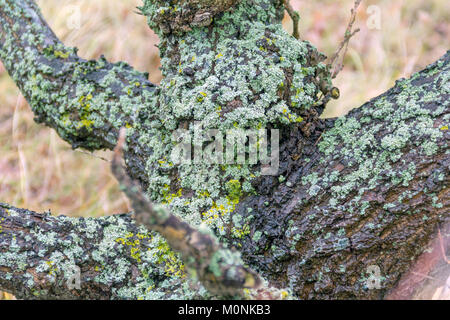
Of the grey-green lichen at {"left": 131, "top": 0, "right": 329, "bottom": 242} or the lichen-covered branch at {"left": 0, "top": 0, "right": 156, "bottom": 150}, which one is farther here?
the lichen-covered branch at {"left": 0, "top": 0, "right": 156, "bottom": 150}

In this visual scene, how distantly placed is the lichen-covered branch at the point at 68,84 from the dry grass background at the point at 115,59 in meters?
1.25

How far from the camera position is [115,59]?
3293 millimetres

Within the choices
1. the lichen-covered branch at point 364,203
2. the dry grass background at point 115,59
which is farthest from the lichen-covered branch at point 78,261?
the dry grass background at point 115,59

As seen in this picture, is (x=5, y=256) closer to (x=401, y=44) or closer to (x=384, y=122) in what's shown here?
(x=384, y=122)

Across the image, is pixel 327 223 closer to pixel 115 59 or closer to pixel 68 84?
pixel 68 84

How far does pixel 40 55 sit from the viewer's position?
156 cm

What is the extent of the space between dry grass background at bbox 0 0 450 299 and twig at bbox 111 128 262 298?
1.91m

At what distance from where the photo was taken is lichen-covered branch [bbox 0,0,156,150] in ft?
4.78

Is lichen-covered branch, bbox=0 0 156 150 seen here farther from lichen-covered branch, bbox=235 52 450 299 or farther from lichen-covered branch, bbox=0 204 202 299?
lichen-covered branch, bbox=235 52 450 299

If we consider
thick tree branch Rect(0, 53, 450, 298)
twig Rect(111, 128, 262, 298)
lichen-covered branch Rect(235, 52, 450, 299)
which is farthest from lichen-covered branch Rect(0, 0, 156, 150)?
twig Rect(111, 128, 262, 298)

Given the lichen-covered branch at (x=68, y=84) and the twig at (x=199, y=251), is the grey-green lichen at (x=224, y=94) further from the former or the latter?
the twig at (x=199, y=251)

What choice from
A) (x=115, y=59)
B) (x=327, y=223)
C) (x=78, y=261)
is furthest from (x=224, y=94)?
(x=115, y=59)

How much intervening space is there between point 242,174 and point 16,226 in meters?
0.63

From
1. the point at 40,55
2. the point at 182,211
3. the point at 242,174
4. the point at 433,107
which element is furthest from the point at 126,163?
the point at 433,107
